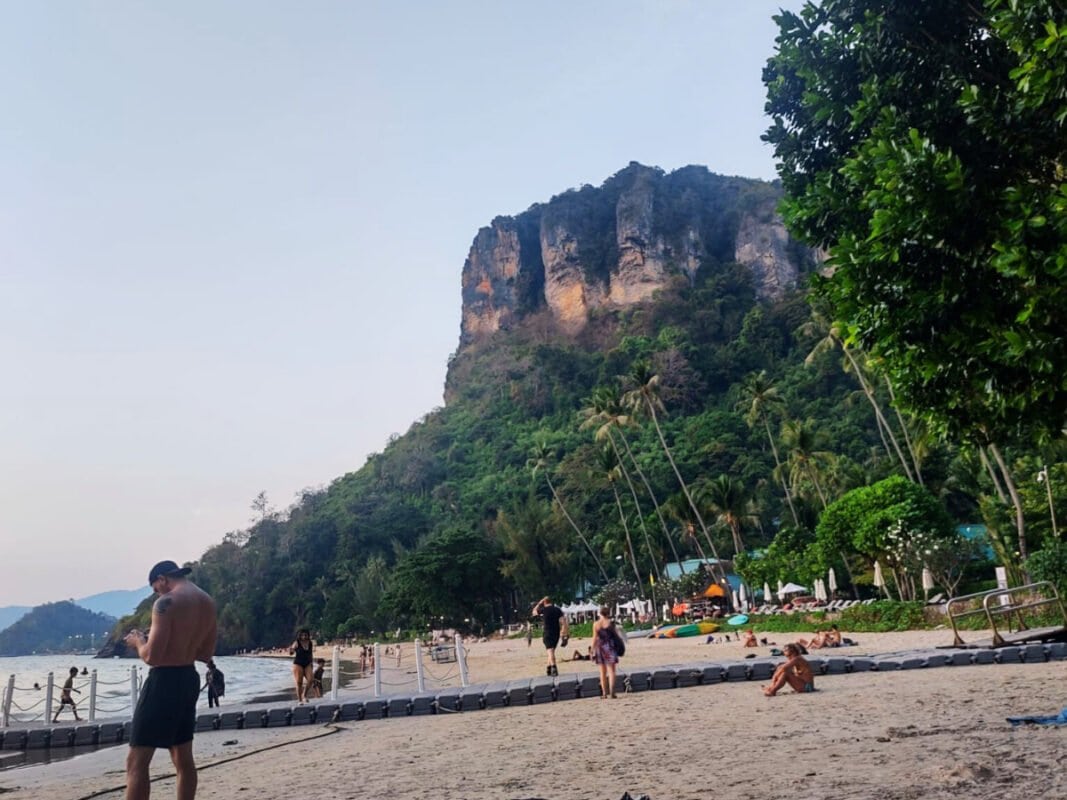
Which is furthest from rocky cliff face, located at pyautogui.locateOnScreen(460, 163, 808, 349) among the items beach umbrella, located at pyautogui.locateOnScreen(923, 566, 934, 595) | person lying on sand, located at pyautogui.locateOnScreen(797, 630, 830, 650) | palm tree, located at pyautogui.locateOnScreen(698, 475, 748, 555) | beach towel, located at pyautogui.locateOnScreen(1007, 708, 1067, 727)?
beach towel, located at pyautogui.locateOnScreen(1007, 708, 1067, 727)

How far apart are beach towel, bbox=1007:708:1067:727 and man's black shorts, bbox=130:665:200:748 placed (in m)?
5.78

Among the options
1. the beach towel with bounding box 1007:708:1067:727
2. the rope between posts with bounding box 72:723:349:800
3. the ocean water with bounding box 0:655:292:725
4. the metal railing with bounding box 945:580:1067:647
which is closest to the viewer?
the beach towel with bounding box 1007:708:1067:727

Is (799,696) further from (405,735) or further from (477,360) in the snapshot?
(477,360)

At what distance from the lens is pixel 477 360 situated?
115 metres

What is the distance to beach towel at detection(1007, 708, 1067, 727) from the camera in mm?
5672

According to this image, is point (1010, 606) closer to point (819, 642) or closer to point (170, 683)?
point (819, 642)

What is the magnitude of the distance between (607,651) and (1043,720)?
6024 millimetres

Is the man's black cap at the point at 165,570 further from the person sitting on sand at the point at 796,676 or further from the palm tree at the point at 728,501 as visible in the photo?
the palm tree at the point at 728,501

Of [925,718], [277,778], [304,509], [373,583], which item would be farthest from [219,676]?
[304,509]

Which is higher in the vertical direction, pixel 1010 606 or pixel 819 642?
pixel 1010 606

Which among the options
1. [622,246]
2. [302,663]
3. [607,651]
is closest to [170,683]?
[607,651]

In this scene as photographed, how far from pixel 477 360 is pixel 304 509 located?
3391 cm

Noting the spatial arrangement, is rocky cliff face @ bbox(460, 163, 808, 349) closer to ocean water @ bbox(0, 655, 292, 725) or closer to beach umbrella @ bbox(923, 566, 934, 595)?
ocean water @ bbox(0, 655, 292, 725)

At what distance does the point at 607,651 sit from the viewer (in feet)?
36.2
